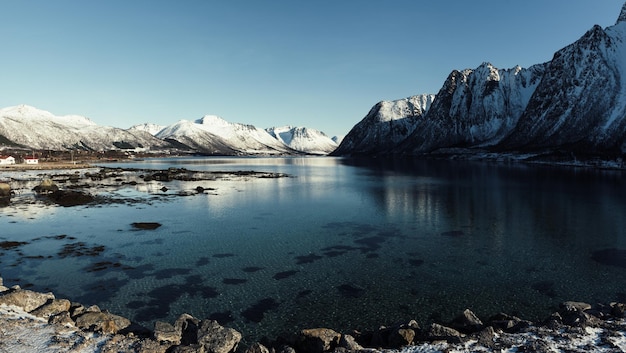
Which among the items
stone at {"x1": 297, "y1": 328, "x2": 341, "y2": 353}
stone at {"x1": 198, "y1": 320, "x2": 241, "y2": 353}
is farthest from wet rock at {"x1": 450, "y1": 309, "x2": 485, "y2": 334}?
stone at {"x1": 198, "y1": 320, "x2": 241, "y2": 353}

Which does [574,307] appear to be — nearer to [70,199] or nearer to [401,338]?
[401,338]

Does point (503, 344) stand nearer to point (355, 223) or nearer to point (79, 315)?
point (79, 315)

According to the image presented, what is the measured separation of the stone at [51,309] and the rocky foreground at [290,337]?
0.04m

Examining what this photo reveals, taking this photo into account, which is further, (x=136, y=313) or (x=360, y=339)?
(x=136, y=313)

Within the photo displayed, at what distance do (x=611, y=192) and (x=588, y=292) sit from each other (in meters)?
59.6

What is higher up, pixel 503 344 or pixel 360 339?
pixel 503 344

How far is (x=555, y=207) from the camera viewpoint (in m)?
53.0

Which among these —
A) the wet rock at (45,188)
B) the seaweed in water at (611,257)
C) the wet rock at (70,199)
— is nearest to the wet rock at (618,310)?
the seaweed in water at (611,257)

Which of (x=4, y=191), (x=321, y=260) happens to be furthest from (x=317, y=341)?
(x=4, y=191)

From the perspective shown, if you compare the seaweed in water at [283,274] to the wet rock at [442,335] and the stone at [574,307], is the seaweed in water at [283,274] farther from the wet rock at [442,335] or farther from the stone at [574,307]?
the stone at [574,307]

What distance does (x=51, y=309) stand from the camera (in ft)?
56.7

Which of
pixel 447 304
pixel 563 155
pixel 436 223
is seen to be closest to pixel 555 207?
pixel 436 223

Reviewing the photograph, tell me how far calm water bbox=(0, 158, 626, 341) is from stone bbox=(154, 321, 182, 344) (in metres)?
3.76

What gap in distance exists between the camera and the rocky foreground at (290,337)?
45.7ft
